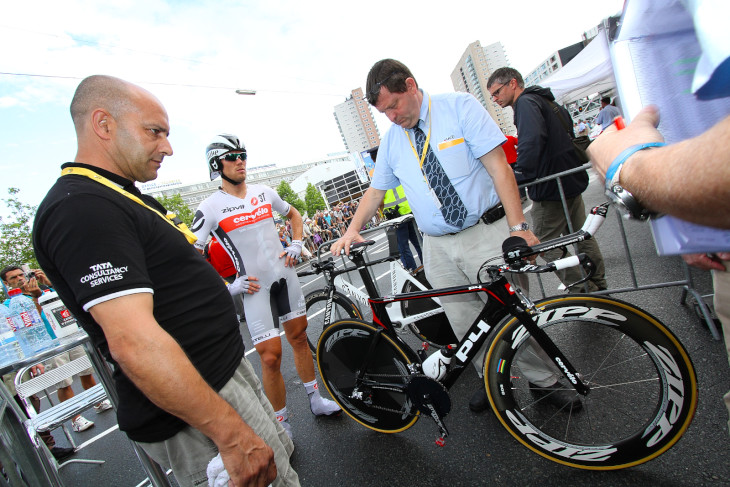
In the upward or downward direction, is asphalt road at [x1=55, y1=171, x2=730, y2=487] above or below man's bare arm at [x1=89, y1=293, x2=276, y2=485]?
below

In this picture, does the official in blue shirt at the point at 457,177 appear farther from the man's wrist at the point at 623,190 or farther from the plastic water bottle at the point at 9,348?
the plastic water bottle at the point at 9,348

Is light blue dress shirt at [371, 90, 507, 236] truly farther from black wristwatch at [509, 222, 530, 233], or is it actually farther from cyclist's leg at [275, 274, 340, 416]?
cyclist's leg at [275, 274, 340, 416]

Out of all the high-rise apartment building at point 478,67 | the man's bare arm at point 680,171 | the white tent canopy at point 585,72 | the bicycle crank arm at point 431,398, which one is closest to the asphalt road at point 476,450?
the bicycle crank arm at point 431,398

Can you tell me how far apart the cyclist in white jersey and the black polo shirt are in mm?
1338

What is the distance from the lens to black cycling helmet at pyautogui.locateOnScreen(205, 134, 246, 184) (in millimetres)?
2904

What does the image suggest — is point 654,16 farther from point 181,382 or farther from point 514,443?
point 514,443

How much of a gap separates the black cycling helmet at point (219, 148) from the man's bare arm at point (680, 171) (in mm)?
2873

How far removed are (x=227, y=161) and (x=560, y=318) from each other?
9.06 feet

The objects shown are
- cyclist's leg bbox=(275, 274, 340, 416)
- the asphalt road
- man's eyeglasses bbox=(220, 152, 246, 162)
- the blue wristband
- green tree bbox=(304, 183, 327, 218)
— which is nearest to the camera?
the blue wristband

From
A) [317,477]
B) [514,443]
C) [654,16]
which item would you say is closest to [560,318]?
Result: [514,443]

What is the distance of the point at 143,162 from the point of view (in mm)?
1373

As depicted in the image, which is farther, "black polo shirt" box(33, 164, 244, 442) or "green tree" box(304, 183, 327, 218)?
"green tree" box(304, 183, 327, 218)

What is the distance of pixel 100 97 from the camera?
130 cm

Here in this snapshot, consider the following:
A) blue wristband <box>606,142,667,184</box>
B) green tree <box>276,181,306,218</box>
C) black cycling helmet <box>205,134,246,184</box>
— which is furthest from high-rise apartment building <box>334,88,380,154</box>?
blue wristband <box>606,142,667,184</box>
